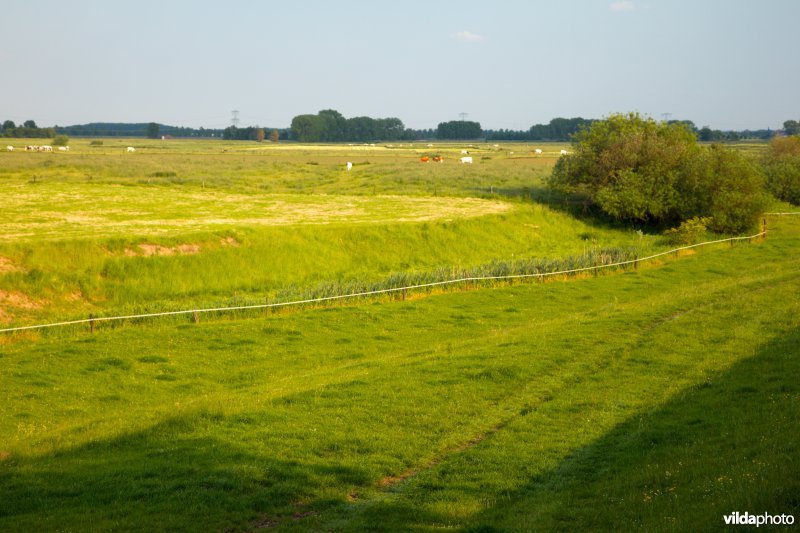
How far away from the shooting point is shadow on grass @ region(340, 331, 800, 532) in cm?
960

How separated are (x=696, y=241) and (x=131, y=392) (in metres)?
43.5

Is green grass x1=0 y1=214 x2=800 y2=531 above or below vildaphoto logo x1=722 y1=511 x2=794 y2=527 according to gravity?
below

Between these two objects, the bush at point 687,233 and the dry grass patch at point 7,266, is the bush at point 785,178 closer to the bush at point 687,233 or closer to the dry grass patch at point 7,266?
the bush at point 687,233

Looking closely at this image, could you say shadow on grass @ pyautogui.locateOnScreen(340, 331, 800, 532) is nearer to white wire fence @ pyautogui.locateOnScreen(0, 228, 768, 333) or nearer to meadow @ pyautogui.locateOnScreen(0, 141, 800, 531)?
meadow @ pyautogui.locateOnScreen(0, 141, 800, 531)

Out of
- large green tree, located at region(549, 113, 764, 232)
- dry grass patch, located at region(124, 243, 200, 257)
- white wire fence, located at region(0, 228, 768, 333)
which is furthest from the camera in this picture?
large green tree, located at region(549, 113, 764, 232)

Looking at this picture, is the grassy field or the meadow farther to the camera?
the grassy field

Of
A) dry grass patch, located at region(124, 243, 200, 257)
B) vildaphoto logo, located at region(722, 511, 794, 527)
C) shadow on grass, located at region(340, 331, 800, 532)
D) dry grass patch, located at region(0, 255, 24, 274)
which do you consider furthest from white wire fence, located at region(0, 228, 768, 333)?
vildaphoto logo, located at region(722, 511, 794, 527)

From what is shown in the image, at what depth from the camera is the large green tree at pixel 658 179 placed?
62.2 metres

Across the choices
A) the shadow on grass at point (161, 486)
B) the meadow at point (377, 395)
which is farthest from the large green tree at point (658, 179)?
the shadow on grass at point (161, 486)

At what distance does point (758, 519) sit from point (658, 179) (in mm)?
58330

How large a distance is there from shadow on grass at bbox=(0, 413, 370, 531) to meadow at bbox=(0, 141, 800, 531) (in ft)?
0.17

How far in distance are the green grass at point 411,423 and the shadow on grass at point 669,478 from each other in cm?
4

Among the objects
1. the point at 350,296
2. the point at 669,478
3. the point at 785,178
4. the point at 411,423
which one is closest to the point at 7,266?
the point at 350,296

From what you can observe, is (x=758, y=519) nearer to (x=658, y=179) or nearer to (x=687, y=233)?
(x=687, y=233)
